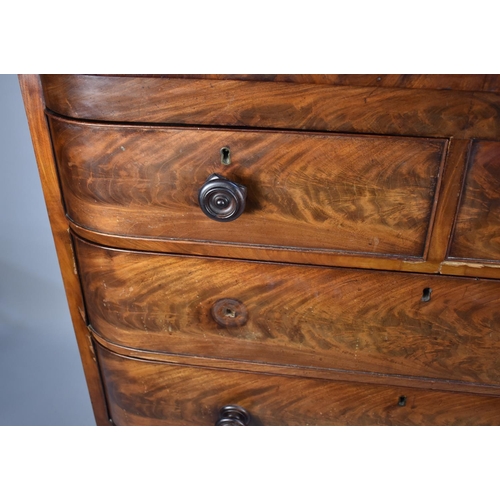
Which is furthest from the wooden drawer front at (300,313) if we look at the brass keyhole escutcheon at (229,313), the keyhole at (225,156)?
the keyhole at (225,156)

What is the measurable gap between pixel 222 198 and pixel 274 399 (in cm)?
33

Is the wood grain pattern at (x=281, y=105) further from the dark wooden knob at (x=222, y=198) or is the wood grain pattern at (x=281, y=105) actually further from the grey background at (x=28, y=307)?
the grey background at (x=28, y=307)

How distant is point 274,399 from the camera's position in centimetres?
79

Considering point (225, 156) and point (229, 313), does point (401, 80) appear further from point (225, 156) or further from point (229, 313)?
point (229, 313)

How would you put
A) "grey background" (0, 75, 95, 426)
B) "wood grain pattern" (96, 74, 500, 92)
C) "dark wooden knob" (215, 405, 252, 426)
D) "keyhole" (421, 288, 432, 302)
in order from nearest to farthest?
"wood grain pattern" (96, 74, 500, 92) < "keyhole" (421, 288, 432, 302) < "dark wooden knob" (215, 405, 252, 426) < "grey background" (0, 75, 95, 426)

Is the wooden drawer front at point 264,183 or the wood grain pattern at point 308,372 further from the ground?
the wooden drawer front at point 264,183

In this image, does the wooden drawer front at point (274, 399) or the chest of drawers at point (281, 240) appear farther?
the wooden drawer front at point (274, 399)

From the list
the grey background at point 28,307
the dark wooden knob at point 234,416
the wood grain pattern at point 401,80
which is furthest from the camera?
the grey background at point 28,307

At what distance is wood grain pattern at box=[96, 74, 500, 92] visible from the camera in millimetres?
532

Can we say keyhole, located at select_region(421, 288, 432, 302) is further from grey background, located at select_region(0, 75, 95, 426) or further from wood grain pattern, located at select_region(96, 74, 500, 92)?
grey background, located at select_region(0, 75, 95, 426)

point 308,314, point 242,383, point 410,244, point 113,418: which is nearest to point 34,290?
point 113,418

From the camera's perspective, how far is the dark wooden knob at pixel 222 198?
59cm

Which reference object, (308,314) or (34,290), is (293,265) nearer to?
(308,314)

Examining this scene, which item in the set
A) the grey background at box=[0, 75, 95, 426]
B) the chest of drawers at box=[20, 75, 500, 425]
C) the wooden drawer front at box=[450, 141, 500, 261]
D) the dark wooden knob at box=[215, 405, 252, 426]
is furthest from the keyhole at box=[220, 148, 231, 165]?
the grey background at box=[0, 75, 95, 426]
